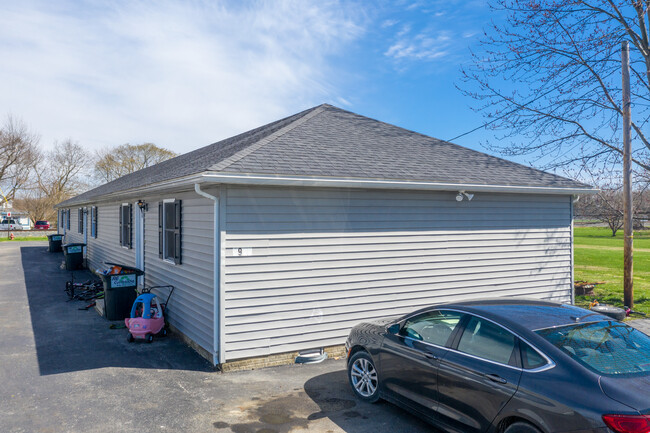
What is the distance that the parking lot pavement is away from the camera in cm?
452

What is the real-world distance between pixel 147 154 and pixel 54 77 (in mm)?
33817

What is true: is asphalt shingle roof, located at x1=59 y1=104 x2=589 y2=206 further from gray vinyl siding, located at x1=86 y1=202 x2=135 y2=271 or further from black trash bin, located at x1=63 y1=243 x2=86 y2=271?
black trash bin, located at x1=63 y1=243 x2=86 y2=271

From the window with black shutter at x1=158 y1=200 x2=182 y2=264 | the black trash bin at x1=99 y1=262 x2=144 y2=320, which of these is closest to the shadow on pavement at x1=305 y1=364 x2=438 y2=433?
the window with black shutter at x1=158 y1=200 x2=182 y2=264

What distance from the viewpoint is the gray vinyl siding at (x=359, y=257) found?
20.9ft

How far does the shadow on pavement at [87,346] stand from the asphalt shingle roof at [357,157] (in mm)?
2958

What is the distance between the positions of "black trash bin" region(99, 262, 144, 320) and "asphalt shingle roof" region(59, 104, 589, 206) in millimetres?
2138

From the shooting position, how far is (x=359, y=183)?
6.82 meters

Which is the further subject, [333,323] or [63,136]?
[63,136]

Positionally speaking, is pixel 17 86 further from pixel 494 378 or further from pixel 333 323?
pixel 494 378

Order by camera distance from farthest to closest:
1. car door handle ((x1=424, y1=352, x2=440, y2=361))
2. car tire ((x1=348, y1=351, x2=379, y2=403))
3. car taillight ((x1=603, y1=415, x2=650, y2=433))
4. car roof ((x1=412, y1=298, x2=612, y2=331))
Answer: car tire ((x1=348, y1=351, x2=379, y2=403)), car door handle ((x1=424, y1=352, x2=440, y2=361)), car roof ((x1=412, y1=298, x2=612, y2=331)), car taillight ((x1=603, y1=415, x2=650, y2=433))

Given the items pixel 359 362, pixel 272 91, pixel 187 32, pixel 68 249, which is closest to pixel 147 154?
pixel 68 249

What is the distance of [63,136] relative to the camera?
45.2 meters

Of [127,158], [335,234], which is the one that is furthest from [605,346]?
[127,158]

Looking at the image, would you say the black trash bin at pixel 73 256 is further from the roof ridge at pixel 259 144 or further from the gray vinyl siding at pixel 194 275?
the roof ridge at pixel 259 144
